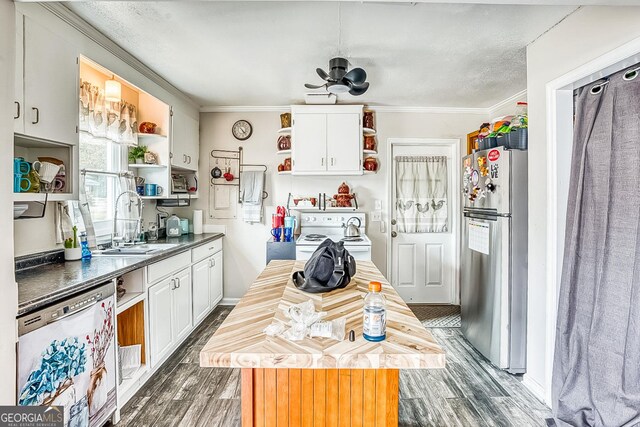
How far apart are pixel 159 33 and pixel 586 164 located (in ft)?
9.13

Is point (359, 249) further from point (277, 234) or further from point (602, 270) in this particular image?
point (602, 270)

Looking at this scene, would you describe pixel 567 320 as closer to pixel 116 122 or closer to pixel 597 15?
pixel 597 15

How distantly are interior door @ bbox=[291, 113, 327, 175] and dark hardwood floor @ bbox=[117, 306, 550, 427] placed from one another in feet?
7.13

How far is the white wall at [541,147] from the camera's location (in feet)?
6.33

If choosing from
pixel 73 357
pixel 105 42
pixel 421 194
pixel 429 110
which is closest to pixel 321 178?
pixel 421 194

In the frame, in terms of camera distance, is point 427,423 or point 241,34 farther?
point 241,34

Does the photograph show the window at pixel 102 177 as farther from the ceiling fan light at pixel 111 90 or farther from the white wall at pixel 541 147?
the white wall at pixel 541 147

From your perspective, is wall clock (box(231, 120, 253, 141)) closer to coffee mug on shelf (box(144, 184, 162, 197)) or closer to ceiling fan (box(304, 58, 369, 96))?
coffee mug on shelf (box(144, 184, 162, 197))

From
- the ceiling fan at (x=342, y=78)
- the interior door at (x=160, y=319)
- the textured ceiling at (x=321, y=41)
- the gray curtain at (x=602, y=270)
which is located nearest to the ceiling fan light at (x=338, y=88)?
the ceiling fan at (x=342, y=78)

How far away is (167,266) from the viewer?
260cm

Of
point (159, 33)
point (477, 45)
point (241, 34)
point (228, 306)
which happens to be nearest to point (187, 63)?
point (159, 33)

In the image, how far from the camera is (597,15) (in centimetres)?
179

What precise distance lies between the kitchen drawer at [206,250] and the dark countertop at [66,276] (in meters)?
0.68

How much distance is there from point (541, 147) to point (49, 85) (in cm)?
300
